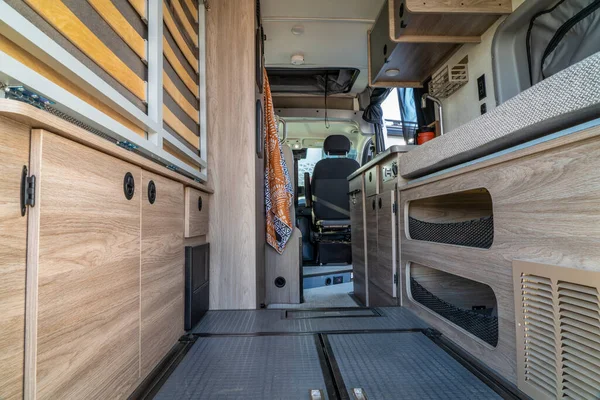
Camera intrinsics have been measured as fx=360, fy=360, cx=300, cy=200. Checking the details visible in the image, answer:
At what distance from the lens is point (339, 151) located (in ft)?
13.9

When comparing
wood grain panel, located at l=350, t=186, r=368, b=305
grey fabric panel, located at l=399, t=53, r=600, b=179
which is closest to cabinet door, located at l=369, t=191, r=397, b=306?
wood grain panel, located at l=350, t=186, r=368, b=305

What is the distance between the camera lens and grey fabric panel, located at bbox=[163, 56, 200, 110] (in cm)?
134

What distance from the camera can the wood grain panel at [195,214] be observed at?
143 centimetres

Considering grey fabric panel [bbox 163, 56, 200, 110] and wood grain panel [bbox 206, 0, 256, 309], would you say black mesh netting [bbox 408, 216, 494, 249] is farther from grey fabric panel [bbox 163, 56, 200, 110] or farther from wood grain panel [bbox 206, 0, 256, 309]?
grey fabric panel [bbox 163, 56, 200, 110]

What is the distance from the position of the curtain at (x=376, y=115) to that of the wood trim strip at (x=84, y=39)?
344 centimetres

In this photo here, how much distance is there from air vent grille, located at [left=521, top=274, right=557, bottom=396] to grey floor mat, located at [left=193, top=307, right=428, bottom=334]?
1.85 feet

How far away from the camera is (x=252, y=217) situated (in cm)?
187

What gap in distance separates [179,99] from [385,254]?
1265 mm

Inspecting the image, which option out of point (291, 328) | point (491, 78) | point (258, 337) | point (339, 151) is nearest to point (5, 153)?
point (258, 337)

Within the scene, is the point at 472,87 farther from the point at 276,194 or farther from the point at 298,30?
the point at 298,30

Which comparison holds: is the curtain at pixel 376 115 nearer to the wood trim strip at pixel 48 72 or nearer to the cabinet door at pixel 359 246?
the cabinet door at pixel 359 246

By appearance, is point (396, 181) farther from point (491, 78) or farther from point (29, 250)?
point (29, 250)

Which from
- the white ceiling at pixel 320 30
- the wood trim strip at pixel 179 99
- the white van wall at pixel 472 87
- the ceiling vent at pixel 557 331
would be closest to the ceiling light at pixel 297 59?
the white ceiling at pixel 320 30

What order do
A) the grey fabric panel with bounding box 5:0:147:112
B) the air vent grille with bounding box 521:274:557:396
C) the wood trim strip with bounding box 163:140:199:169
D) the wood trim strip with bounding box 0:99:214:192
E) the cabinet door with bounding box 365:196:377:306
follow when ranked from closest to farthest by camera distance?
the wood trim strip with bounding box 0:99:214:192 < the grey fabric panel with bounding box 5:0:147:112 < the air vent grille with bounding box 521:274:557:396 < the wood trim strip with bounding box 163:140:199:169 < the cabinet door with bounding box 365:196:377:306
